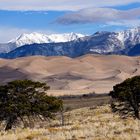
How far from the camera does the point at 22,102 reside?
107 ft

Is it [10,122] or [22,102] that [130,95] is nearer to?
[22,102]

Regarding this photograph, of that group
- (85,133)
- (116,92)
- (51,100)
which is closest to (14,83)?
(51,100)

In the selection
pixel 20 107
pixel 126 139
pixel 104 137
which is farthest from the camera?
pixel 20 107

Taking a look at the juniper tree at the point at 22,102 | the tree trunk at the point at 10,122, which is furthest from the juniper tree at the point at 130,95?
the tree trunk at the point at 10,122

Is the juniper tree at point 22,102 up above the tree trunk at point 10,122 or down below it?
above

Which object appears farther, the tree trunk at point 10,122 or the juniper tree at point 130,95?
the juniper tree at point 130,95

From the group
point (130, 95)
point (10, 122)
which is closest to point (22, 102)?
point (10, 122)

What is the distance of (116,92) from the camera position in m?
37.7

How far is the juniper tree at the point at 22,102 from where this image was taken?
32.4m

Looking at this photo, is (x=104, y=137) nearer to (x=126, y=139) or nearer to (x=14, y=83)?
(x=126, y=139)

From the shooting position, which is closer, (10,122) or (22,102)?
(10,122)

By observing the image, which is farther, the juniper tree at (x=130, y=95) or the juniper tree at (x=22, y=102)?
the juniper tree at (x=130, y=95)

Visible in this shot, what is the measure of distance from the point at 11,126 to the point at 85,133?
1221 centimetres

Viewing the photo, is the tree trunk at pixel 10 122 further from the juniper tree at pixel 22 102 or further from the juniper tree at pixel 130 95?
the juniper tree at pixel 130 95
